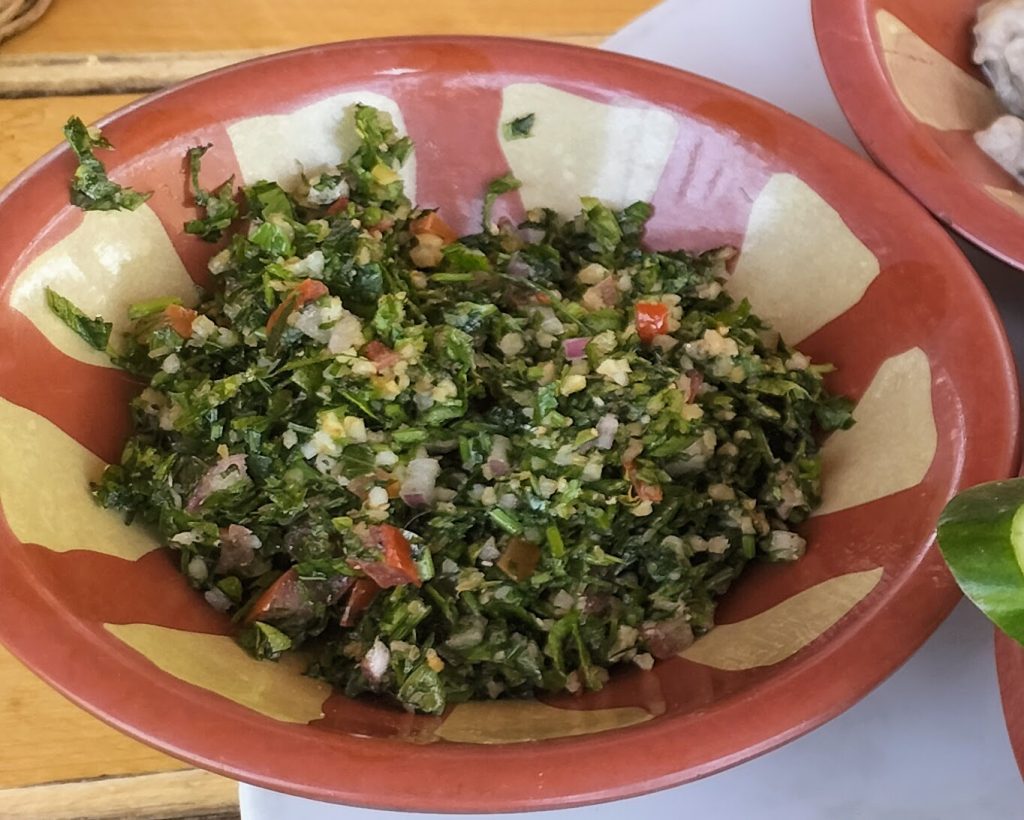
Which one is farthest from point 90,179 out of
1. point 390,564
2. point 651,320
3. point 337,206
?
point 651,320

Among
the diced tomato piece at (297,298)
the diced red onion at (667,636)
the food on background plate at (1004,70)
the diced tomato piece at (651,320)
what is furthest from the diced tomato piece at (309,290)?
the food on background plate at (1004,70)

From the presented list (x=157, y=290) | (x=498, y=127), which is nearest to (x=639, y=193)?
(x=498, y=127)

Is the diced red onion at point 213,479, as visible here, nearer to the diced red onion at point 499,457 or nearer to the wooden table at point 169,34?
the diced red onion at point 499,457

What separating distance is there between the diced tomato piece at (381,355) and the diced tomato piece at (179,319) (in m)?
0.19

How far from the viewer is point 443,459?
39.7 inches

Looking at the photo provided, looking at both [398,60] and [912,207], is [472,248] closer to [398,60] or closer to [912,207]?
[398,60]

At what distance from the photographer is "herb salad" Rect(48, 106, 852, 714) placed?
94 cm

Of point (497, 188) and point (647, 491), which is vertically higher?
point (497, 188)

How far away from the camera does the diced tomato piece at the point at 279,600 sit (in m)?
0.93

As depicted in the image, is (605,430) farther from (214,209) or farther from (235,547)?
(214,209)

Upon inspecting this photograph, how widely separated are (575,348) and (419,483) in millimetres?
209

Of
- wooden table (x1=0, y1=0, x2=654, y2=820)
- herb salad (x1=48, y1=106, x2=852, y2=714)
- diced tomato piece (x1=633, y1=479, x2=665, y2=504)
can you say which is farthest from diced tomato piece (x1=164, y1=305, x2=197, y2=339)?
wooden table (x1=0, y1=0, x2=654, y2=820)

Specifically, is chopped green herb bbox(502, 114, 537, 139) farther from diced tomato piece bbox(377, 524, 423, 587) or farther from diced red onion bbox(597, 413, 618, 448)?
diced tomato piece bbox(377, 524, 423, 587)

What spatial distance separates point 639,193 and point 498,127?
18 cm
